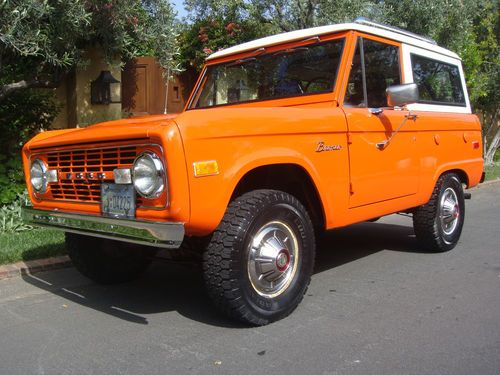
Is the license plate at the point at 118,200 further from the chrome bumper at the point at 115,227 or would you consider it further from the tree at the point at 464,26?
the tree at the point at 464,26

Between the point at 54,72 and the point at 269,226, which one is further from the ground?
the point at 54,72

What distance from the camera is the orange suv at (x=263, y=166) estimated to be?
10.6ft

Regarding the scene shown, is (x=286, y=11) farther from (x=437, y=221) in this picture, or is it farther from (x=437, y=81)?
(x=437, y=221)

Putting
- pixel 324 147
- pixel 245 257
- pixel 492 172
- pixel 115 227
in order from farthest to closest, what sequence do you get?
pixel 492 172 < pixel 324 147 < pixel 245 257 < pixel 115 227

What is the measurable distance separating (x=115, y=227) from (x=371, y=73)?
104 inches

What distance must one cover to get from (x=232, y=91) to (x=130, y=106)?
5.52 metres

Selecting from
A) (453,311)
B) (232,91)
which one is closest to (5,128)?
(232,91)

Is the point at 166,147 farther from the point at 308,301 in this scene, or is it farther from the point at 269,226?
the point at 308,301

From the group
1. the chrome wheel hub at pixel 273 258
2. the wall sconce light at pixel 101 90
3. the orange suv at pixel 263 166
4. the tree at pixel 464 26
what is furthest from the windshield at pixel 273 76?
the tree at pixel 464 26

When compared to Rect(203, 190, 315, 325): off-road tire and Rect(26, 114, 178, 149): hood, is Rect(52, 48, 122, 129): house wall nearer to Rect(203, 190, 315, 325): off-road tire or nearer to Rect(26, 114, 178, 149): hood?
Rect(26, 114, 178, 149): hood

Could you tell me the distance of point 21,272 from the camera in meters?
5.05

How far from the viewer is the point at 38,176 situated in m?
4.05

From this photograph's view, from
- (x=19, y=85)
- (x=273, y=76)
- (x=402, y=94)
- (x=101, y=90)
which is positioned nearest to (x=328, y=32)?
(x=273, y=76)

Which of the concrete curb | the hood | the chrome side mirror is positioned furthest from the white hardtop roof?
the concrete curb
